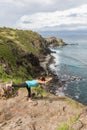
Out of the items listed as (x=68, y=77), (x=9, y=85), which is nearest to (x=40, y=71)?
(x=68, y=77)

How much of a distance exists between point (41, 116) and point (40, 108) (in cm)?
119

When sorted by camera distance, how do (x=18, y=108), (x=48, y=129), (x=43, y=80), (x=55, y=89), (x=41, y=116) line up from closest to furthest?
(x=48, y=129), (x=41, y=116), (x=18, y=108), (x=43, y=80), (x=55, y=89)

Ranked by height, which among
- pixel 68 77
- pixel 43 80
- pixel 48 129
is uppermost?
pixel 43 80

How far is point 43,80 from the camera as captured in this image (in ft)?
70.5

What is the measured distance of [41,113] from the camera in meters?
19.3

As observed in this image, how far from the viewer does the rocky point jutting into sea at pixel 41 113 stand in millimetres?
17328

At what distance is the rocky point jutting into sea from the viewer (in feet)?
56.9

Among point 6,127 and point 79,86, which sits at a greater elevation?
point 6,127

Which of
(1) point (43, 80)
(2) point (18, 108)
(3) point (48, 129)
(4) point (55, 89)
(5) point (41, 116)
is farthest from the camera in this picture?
(4) point (55, 89)

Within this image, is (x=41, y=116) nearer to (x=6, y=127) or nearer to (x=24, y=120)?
(x=24, y=120)

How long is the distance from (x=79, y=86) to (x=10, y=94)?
220 feet

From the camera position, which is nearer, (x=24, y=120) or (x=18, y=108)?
(x=24, y=120)

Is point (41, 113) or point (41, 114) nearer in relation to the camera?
point (41, 114)

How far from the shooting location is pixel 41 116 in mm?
18750
